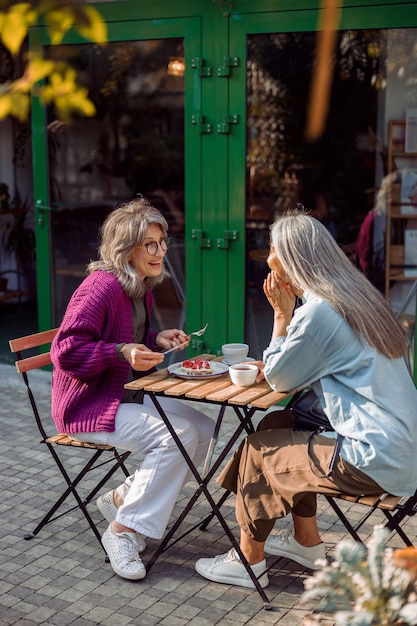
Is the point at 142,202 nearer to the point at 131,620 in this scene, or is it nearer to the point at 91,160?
the point at 131,620

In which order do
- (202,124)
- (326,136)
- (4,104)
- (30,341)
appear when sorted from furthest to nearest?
1. (326,136)
2. (202,124)
3. (30,341)
4. (4,104)

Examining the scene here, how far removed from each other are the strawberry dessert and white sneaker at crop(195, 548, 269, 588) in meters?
0.82

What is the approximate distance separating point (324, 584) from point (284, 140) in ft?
18.1

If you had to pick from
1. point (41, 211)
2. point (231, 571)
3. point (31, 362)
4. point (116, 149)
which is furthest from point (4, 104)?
point (116, 149)

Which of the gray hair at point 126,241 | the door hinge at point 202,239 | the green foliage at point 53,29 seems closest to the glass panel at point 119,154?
the door hinge at point 202,239

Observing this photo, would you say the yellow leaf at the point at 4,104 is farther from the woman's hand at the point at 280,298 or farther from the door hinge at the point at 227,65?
the door hinge at the point at 227,65

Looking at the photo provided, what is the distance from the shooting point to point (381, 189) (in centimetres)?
661

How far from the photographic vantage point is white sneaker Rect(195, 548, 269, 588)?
160 inches

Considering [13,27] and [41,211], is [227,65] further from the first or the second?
[13,27]

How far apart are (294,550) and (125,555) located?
0.78 metres

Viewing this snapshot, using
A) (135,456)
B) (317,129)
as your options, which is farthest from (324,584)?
Result: (317,129)

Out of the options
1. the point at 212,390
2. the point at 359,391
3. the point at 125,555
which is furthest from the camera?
the point at 125,555

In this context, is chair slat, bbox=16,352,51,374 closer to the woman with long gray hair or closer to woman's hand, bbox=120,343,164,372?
the woman with long gray hair

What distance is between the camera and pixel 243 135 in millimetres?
6305
